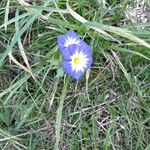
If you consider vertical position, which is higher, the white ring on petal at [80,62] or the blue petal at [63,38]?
the blue petal at [63,38]

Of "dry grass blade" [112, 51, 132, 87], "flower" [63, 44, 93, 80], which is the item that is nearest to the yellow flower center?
"flower" [63, 44, 93, 80]

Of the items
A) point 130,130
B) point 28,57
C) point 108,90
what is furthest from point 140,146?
point 28,57

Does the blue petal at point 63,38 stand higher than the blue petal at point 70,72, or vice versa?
the blue petal at point 63,38

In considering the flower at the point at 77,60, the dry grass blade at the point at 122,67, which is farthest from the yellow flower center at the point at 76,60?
the dry grass blade at the point at 122,67

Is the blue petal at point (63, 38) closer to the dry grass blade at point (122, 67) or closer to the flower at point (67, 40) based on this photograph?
the flower at point (67, 40)

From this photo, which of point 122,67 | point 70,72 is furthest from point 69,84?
point 122,67

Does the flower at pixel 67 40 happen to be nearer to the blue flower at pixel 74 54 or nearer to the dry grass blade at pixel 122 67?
the blue flower at pixel 74 54

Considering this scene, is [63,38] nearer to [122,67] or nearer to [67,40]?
[67,40]

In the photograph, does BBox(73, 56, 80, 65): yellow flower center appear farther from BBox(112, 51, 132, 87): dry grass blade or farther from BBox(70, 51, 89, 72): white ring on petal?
BBox(112, 51, 132, 87): dry grass blade
